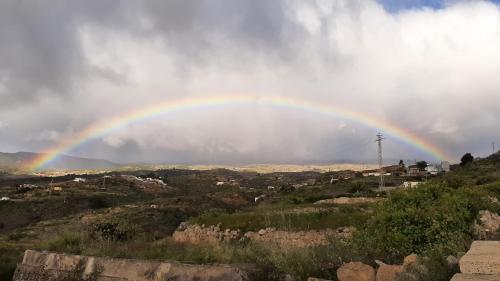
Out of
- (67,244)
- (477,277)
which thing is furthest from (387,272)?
(67,244)

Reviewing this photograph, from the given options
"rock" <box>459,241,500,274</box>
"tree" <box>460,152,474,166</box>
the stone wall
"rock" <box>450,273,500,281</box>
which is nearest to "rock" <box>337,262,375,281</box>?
"rock" <box>459,241,500,274</box>

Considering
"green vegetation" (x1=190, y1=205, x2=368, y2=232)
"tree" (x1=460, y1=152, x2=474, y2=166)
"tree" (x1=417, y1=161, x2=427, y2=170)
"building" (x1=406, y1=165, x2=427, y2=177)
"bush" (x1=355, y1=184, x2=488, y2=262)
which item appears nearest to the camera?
"bush" (x1=355, y1=184, x2=488, y2=262)

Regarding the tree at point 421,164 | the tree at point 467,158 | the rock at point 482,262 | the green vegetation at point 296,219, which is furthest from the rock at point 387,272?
the tree at point 421,164

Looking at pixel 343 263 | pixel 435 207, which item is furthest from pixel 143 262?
pixel 435 207

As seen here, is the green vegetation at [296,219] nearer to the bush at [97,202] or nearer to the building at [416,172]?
the bush at [97,202]

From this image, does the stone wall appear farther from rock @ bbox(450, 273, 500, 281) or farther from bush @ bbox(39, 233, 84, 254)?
rock @ bbox(450, 273, 500, 281)

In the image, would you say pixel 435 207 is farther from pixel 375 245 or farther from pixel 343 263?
pixel 343 263

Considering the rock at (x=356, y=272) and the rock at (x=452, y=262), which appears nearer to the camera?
the rock at (x=452, y=262)
